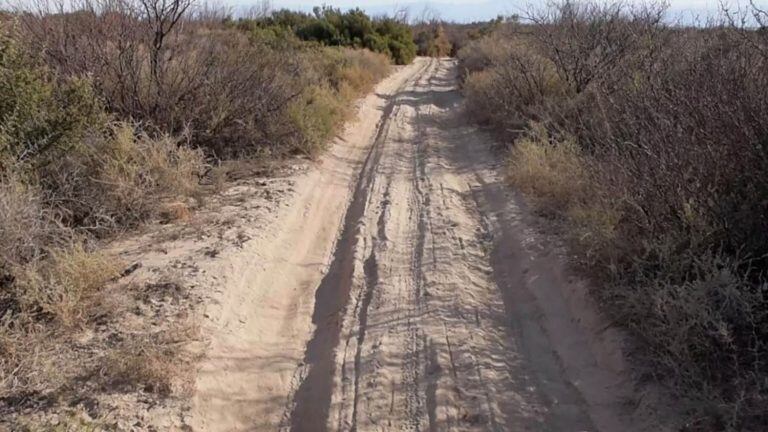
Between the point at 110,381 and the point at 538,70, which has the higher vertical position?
the point at 538,70

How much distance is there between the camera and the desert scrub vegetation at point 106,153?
4.02 m

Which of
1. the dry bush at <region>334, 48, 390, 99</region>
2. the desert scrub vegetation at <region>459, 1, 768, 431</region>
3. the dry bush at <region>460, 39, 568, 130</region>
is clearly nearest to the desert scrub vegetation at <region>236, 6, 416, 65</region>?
the dry bush at <region>334, 48, 390, 99</region>

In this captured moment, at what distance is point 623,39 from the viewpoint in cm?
1115

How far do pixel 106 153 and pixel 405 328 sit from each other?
13.5ft

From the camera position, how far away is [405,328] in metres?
4.89

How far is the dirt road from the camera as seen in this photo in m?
3.94

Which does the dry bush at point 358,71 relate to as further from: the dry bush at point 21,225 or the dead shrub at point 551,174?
the dry bush at point 21,225

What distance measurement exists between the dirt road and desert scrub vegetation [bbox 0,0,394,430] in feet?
1.90

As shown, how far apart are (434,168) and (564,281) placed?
4594mm

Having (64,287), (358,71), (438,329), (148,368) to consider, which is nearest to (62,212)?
(64,287)

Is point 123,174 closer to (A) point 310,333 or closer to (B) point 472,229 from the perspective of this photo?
(A) point 310,333

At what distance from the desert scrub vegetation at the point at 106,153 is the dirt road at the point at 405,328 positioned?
0.58m

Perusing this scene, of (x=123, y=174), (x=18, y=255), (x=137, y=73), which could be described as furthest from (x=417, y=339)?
(x=137, y=73)

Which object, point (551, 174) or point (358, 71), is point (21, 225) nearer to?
point (551, 174)
